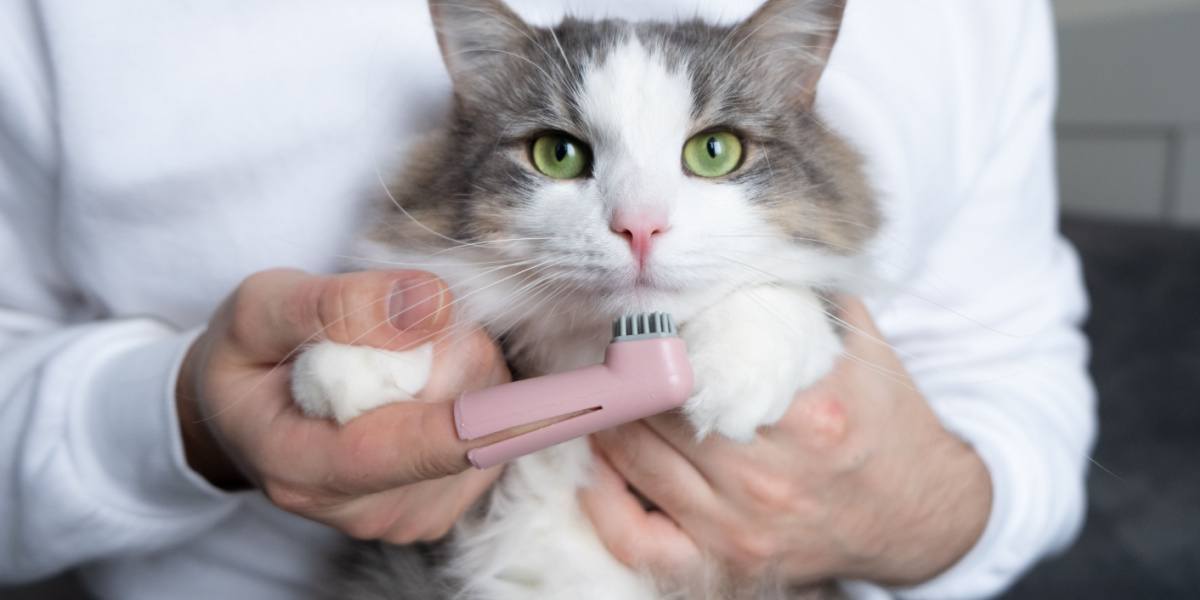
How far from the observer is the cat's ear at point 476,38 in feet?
3.16

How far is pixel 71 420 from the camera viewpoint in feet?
3.42

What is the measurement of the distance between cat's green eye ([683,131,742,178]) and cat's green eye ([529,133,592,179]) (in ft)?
0.34

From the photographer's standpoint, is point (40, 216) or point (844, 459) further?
point (40, 216)

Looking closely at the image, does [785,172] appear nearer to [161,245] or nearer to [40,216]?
[161,245]

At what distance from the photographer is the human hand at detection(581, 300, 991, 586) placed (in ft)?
3.11

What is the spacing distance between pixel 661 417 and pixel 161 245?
0.66m

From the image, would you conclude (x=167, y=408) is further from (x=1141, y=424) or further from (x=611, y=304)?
(x=1141, y=424)

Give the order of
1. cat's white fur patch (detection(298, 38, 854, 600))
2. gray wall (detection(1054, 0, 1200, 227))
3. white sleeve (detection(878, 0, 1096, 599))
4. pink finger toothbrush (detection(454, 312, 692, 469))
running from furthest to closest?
gray wall (detection(1054, 0, 1200, 227)) < white sleeve (detection(878, 0, 1096, 599)) < cat's white fur patch (detection(298, 38, 854, 600)) < pink finger toothbrush (detection(454, 312, 692, 469))

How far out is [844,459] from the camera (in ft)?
3.21

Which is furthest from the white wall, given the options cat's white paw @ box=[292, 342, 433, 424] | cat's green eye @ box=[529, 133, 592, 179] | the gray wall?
cat's white paw @ box=[292, 342, 433, 424]

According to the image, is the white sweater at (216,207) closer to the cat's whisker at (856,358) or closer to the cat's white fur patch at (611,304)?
the cat's whisker at (856,358)

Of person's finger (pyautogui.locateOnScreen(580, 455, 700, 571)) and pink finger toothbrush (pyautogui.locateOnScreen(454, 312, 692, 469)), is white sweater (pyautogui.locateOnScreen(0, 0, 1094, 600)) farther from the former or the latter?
pink finger toothbrush (pyautogui.locateOnScreen(454, 312, 692, 469))

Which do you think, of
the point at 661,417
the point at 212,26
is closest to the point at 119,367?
the point at 212,26

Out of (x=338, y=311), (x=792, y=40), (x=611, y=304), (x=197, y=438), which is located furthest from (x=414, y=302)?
(x=792, y=40)
